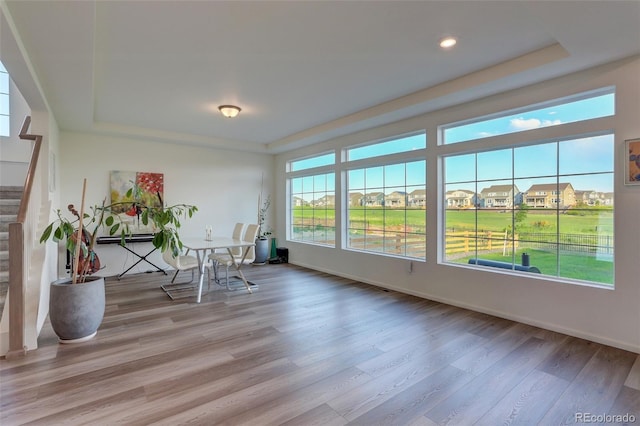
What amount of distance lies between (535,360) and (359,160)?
140 inches

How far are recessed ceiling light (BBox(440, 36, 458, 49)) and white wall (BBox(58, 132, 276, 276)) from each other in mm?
4955

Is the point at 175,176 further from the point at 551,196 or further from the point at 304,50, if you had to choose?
the point at 551,196

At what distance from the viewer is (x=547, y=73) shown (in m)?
2.89

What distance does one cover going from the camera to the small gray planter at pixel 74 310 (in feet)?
8.64

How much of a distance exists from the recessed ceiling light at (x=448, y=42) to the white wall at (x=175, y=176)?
4.95 metres

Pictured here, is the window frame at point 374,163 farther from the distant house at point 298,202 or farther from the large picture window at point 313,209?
the distant house at point 298,202

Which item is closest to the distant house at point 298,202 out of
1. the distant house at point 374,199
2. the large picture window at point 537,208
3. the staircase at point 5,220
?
the distant house at point 374,199

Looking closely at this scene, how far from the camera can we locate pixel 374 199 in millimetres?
5055

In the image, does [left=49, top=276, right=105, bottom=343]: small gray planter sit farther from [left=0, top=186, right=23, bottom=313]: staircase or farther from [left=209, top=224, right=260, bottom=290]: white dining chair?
[left=209, top=224, right=260, bottom=290]: white dining chair

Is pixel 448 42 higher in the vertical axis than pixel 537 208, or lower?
higher

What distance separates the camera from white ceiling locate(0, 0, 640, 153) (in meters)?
2.12

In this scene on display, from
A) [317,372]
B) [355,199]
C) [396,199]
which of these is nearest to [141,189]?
[355,199]

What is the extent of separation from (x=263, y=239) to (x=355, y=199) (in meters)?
2.29

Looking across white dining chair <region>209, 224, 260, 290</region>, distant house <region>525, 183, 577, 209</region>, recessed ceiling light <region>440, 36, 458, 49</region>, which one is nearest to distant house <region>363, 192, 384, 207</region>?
white dining chair <region>209, 224, 260, 290</region>
